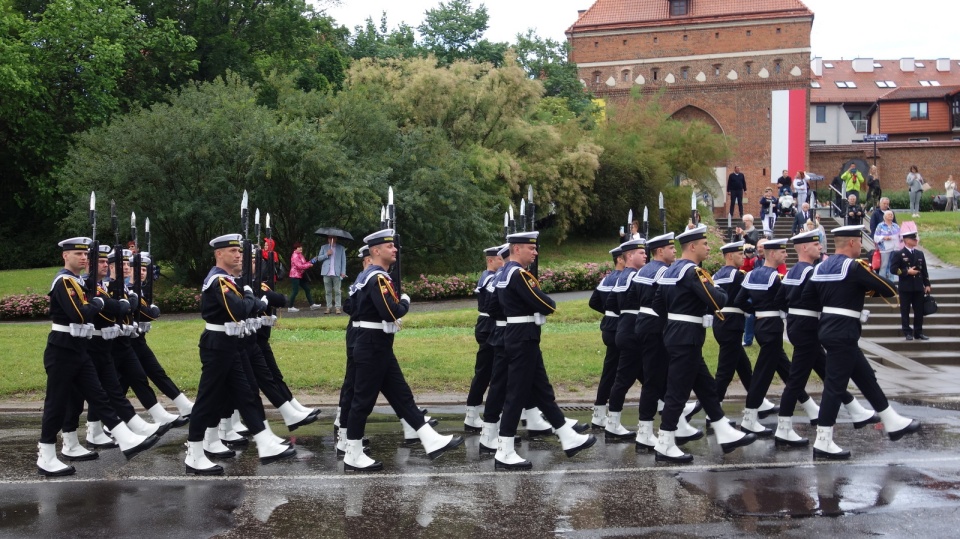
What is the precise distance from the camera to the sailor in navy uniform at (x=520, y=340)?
344 inches

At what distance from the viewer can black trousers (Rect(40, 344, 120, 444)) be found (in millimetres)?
8688

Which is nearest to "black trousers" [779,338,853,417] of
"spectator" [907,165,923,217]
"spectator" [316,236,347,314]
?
"spectator" [316,236,347,314]

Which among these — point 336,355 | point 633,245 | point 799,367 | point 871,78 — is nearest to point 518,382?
point 633,245

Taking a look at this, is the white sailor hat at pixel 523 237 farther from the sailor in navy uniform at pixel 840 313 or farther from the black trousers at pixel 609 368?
the sailor in navy uniform at pixel 840 313

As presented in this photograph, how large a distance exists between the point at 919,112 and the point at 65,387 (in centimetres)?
7826

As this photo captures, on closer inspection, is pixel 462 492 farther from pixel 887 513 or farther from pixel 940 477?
pixel 940 477

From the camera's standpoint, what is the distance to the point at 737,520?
691 cm

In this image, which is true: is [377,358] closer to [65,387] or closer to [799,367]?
[65,387]

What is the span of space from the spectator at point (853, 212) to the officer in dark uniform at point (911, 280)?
7491mm

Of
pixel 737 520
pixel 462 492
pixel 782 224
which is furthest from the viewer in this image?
pixel 782 224

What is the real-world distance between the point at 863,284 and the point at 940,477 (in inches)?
71.5

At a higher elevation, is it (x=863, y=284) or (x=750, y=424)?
(x=863, y=284)

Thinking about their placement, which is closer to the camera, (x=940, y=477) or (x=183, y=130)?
(x=940, y=477)

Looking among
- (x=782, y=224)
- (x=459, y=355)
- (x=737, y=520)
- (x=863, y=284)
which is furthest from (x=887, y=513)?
(x=782, y=224)
